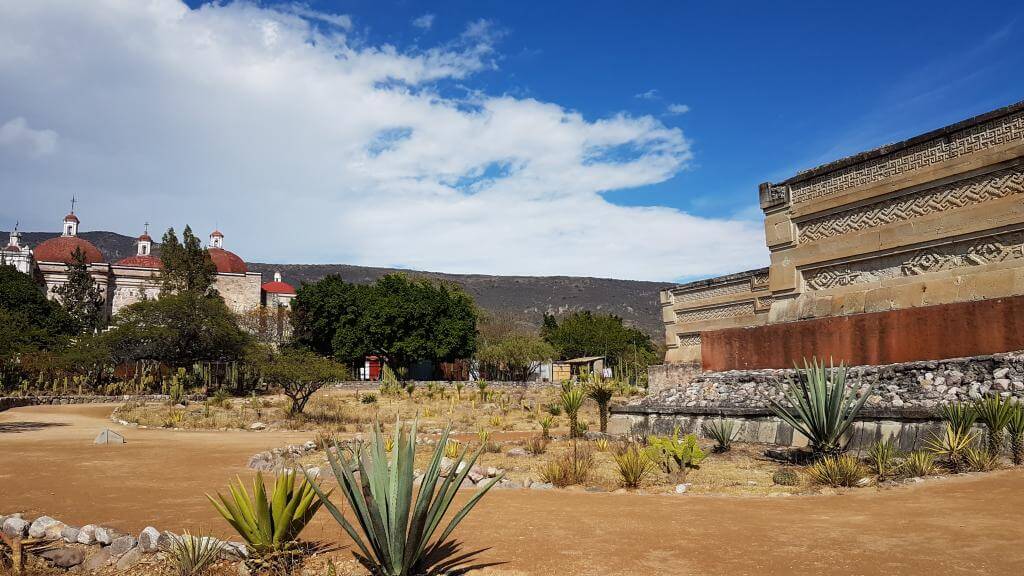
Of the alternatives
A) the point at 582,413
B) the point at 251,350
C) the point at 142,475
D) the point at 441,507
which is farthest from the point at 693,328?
the point at 251,350

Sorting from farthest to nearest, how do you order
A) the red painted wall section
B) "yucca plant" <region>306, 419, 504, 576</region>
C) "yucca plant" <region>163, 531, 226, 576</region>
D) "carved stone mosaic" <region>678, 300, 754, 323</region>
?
"carved stone mosaic" <region>678, 300, 754, 323</region> < the red painted wall section < "yucca plant" <region>163, 531, 226, 576</region> < "yucca plant" <region>306, 419, 504, 576</region>

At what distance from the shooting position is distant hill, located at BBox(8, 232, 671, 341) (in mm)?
110400

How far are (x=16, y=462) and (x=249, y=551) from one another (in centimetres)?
821

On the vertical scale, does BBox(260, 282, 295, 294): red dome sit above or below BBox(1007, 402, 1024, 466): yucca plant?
above

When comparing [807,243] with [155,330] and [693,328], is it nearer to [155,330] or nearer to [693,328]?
[693,328]

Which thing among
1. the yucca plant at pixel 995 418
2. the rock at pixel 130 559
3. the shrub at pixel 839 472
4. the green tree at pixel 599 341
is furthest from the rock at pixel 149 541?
the green tree at pixel 599 341

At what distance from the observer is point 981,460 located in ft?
22.2

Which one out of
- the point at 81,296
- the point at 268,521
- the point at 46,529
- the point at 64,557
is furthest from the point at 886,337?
the point at 81,296

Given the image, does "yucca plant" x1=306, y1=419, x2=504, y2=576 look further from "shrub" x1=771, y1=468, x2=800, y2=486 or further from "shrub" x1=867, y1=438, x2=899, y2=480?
"shrub" x1=867, y1=438, x2=899, y2=480

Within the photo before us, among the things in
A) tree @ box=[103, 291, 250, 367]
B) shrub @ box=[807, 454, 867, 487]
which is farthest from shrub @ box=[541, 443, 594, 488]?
tree @ box=[103, 291, 250, 367]

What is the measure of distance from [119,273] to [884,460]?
2509 inches

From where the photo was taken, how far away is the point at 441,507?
4.20 metres

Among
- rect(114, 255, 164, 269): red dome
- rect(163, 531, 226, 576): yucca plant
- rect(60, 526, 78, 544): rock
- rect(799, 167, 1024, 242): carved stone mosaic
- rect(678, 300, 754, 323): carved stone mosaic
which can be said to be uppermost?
rect(114, 255, 164, 269): red dome

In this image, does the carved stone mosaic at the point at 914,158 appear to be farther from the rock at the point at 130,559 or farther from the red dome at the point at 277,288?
the red dome at the point at 277,288
